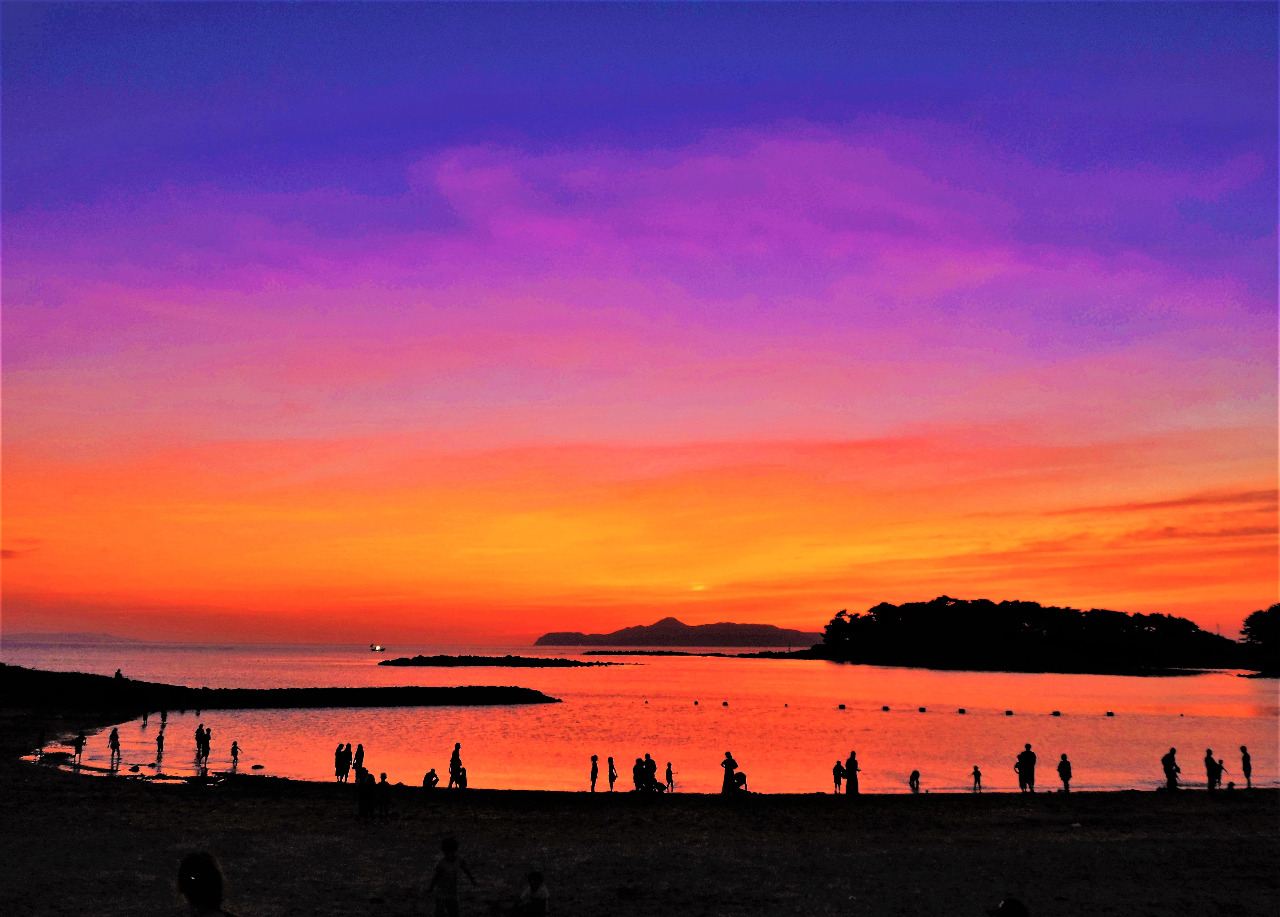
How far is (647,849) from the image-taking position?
24438 millimetres

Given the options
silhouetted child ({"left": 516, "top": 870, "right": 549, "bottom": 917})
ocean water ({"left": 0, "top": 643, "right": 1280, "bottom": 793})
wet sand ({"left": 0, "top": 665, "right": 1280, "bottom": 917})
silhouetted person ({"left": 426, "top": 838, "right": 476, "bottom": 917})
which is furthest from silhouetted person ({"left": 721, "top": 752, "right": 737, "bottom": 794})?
silhouetted person ({"left": 426, "top": 838, "right": 476, "bottom": 917})

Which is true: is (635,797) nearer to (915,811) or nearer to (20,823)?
(915,811)

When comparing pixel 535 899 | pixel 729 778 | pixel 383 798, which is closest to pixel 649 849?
pixel 383 798

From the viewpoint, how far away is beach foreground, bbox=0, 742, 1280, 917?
725 inches

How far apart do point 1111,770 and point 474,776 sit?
113ft

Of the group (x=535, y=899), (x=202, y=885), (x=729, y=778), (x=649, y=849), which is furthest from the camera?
(x=729, y=778)

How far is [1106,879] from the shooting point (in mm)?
20859

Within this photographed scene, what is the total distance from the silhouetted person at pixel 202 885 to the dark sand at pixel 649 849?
13397 mm

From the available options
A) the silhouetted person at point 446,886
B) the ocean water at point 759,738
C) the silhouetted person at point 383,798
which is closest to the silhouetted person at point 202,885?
the silhouetted person at point 446,886

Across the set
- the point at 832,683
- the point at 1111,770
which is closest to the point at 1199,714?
the point at 1111,770

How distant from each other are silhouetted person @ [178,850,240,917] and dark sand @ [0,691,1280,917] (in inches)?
527

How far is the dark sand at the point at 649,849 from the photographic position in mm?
18406

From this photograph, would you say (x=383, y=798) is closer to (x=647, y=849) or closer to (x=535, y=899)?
(x=647, y=849)

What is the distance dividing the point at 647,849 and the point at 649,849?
0.17 feet
